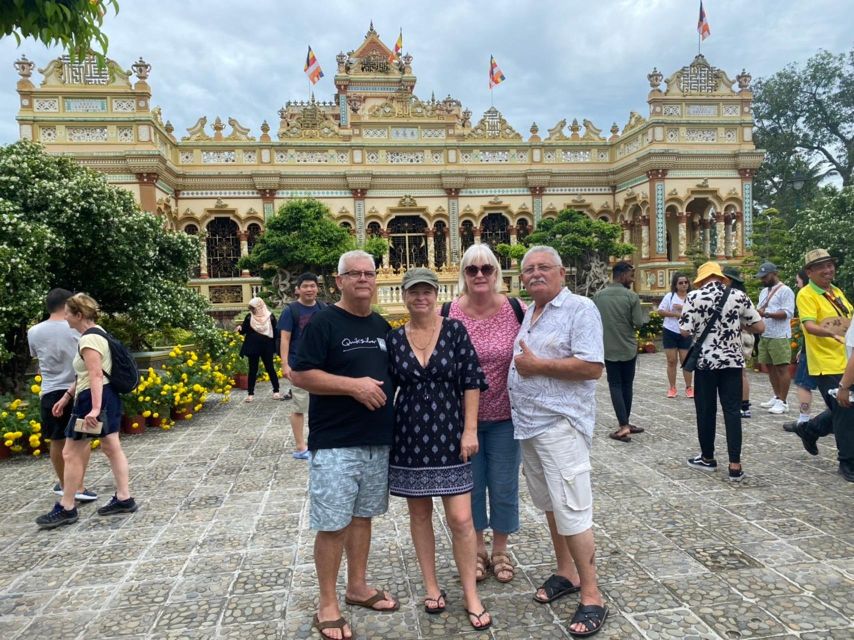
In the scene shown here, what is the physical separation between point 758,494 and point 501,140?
20.5m

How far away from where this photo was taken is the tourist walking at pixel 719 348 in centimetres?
448

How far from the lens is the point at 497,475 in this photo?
9.96ft

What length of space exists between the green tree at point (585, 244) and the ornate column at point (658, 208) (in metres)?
4.58

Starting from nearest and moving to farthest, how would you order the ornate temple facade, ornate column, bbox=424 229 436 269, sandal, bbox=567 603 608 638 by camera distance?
sandal, bbox=567 603 608 638 → the ornate temple facade → ornate column, bbox=424 229 436 269

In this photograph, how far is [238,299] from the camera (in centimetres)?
2108

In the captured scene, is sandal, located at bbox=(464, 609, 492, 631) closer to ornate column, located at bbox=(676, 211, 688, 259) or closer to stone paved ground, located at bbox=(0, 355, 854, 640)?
stone paved ground, located at bbox=(0, 355, 854, 640)

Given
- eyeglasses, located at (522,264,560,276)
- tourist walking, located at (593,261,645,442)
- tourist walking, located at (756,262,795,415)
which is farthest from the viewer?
tourist walking, located at (756,262,795,415)

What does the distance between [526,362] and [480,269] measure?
539 mm

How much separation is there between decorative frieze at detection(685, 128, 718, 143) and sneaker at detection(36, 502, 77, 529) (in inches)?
884

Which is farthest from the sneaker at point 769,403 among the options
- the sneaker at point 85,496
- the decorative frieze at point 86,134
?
the decorative frieze at point 86,134

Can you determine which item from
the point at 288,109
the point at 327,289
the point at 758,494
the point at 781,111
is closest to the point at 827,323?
the point at 758,494

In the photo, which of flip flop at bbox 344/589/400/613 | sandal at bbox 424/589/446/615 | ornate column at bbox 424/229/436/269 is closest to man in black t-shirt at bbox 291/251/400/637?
flip flop at bbox 344/589/400/613

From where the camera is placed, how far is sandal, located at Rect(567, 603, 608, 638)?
2.57 m

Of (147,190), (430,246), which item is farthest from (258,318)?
(430,246)
